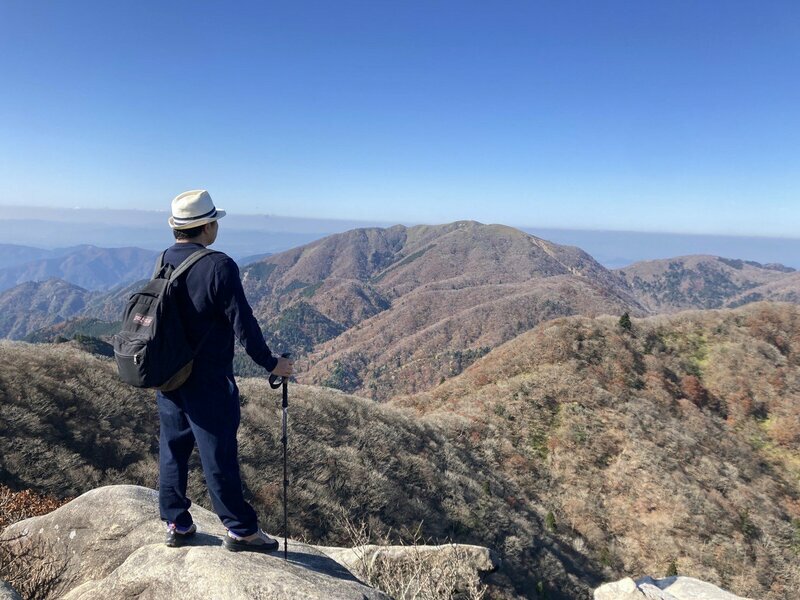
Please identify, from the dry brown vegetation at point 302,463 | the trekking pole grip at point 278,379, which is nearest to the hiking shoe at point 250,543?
the trekking pole grip at point 278,379

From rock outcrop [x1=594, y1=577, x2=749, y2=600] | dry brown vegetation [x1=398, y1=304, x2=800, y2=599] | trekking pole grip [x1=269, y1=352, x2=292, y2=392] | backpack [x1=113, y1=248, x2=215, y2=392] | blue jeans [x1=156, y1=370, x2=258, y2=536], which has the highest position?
backpack [x1=113, y1=248, x2=215, y2=392]

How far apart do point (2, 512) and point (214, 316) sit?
6.06 meters

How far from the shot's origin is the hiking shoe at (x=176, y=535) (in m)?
4.54

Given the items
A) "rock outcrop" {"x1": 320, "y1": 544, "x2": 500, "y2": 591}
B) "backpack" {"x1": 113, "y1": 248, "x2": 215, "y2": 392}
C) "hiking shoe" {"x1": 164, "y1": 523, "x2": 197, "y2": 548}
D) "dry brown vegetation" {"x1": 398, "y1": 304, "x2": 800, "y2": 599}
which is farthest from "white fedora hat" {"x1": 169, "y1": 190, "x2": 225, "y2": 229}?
"dry brown vegetation" {"x1": 398, "y1": 304, "x2": 800, "y2": 599}

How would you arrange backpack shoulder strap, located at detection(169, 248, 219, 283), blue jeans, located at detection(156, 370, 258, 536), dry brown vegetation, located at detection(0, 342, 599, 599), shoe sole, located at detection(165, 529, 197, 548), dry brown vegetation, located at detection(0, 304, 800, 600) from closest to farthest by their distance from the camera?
backpack shoulder strap, located at detection(169, 248, 219, 283), blue jeans, located at detection(156, 370, 258, 536), shoe sole, located at detection(165, 529, 197, 548), dry brown vegetation, located at detection(0, 342, 599, 599), dry brown vegetation, located at detection(0, 304, 800, 600)

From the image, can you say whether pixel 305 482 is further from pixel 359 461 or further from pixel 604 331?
pixel 604 331

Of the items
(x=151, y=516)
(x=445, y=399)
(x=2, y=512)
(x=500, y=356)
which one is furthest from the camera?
(x=500, y=356)

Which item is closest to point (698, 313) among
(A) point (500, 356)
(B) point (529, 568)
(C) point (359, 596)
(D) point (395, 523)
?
(A) point (500, 356)

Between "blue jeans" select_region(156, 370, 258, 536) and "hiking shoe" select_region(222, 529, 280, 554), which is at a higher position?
"blue jeans" select_region(156, 370, 258, 536)

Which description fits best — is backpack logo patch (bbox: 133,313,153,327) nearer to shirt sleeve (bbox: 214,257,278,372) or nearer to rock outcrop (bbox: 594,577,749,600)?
shirt sleeve (bbox: 214,257,278,372)

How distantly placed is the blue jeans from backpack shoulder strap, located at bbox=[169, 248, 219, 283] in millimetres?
946

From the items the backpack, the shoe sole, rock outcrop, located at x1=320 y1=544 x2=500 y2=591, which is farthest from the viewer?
rock outcrop, located at x1=320 y1=544 x2=500 y2=591

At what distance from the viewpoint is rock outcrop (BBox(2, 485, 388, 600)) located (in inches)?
156

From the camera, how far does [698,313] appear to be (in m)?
46.9
